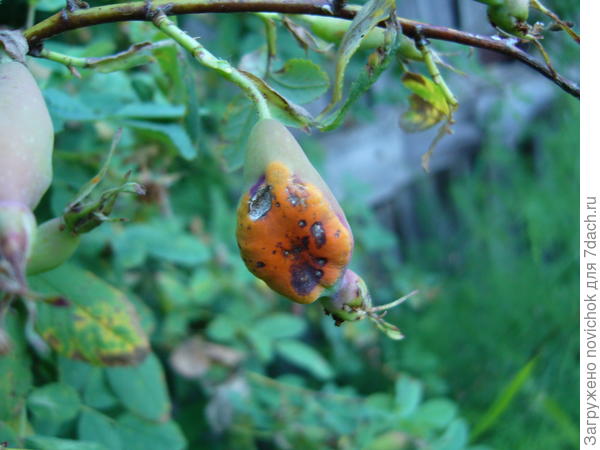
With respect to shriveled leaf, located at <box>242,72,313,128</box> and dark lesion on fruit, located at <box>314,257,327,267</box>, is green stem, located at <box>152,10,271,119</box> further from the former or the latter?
dark lesion on fruit, located at <box>314,257,327,267</box>

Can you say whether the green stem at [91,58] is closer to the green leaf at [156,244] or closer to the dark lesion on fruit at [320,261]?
the dark lesion on fruit at [320,261]

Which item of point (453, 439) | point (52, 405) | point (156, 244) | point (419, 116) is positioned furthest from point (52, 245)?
point (453, 439)

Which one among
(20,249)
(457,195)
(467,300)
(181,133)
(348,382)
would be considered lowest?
(348,382)

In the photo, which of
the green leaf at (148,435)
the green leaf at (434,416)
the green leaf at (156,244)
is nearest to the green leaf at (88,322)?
the green leaf at (148,435)

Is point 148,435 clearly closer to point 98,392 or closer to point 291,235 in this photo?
point 98,392

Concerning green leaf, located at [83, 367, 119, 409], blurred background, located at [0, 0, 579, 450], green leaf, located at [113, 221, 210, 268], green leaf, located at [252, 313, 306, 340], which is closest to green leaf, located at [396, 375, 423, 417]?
blurred background, located at [0, 0, 579, 450]
